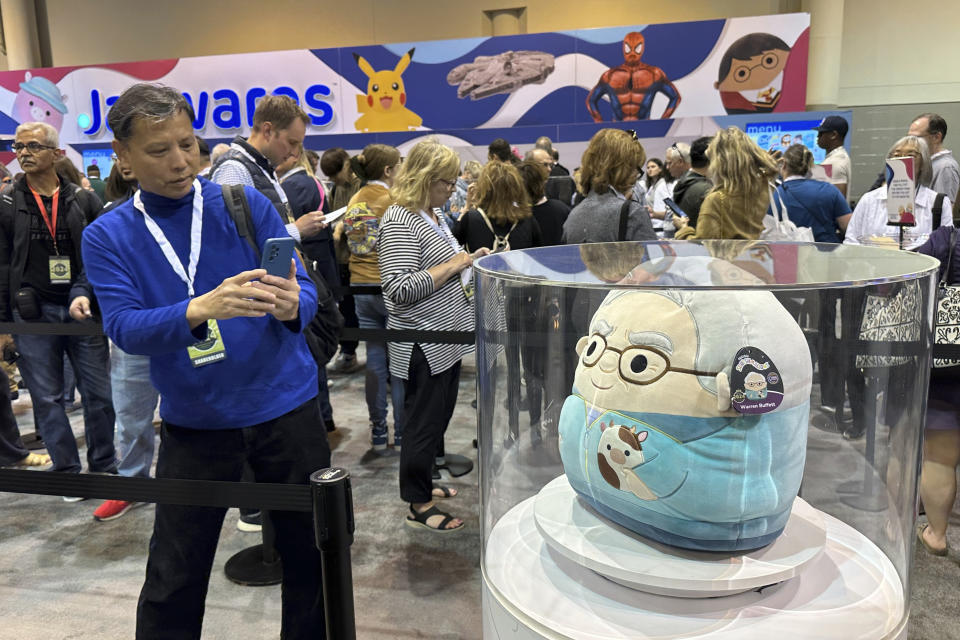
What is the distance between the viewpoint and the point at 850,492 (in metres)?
1.39

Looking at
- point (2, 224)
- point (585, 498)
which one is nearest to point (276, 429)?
point (585, 498)

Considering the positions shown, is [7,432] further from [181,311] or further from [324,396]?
[181,311]

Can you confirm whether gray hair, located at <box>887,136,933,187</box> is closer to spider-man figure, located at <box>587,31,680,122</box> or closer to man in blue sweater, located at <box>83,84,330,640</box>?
man in blue sweater, located at <box>83,84,330,640</box>

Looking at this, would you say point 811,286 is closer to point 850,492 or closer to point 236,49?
point 850,492

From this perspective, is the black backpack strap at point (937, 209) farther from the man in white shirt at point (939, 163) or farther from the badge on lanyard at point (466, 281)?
the badge on lanyard at point (466, 281)

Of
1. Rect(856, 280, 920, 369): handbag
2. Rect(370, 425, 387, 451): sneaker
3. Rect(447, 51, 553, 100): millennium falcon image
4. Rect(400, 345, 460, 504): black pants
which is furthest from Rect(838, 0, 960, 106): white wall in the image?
Rect(856, 280, 920, 369): handbag

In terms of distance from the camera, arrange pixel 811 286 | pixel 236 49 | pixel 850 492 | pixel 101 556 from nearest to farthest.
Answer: pixel 811 286
pixel 850 492
pixel 101 556
pixel 236 49

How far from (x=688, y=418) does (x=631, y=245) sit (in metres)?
0.81

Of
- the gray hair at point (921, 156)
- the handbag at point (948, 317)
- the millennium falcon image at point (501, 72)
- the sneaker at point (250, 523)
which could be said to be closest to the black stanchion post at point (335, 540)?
the sneaker at point (250, 523)

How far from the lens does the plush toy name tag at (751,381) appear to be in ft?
3.40

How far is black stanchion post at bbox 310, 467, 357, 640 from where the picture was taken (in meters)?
1.35

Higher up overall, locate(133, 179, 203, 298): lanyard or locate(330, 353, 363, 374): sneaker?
locate(133, 179, 203, 298): lanyard

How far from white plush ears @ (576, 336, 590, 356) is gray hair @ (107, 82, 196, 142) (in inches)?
40.5

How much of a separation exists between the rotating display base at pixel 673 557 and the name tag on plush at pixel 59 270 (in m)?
2.75
